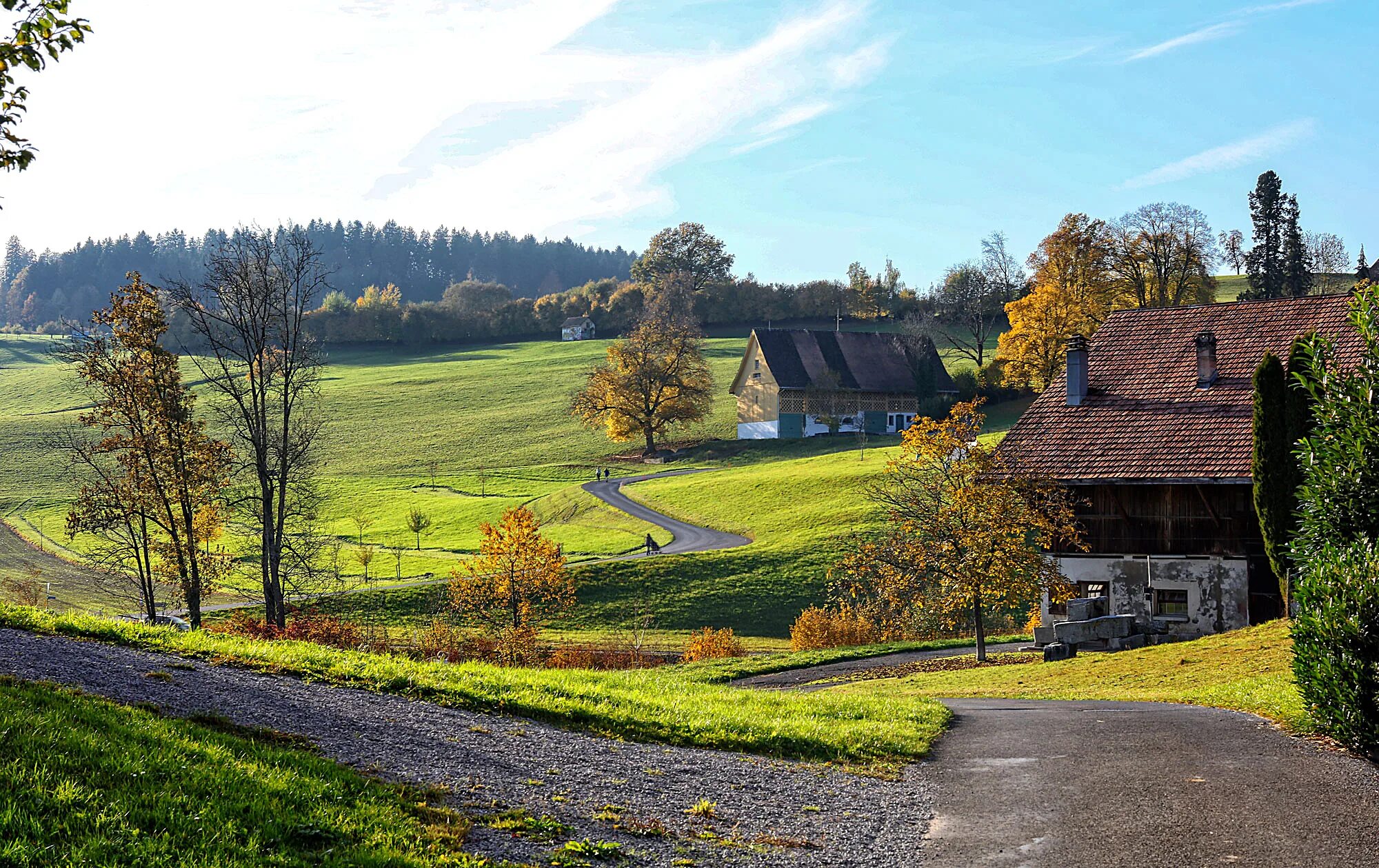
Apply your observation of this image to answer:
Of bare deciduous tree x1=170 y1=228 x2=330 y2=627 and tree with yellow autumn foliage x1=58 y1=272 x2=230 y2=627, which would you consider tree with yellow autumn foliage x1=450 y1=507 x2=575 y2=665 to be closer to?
bare deciduous tree x1=170 y1=228 x2=330 y2=627

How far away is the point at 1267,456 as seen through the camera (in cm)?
2683

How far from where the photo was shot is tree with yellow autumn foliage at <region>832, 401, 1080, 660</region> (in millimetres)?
28641

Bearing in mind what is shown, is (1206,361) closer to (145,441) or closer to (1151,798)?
(1151,798)

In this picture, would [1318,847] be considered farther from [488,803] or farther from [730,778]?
[488,803]

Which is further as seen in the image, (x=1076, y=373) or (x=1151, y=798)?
(x=1076, y=373)

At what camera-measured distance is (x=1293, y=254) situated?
3533 inches

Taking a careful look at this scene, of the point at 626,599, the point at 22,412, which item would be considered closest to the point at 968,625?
the point at 626,599

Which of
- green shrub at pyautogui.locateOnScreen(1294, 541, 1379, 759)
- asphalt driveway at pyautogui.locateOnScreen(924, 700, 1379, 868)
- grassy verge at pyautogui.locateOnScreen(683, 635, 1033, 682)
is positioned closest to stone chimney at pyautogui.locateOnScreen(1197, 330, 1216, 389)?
grassy verge at pyautogui.locateOnScreen(683, 635, 1033, 682)

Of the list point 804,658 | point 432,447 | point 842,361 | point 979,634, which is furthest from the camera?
point 842,361

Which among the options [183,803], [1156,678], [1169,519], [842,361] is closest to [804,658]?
[1156,678]

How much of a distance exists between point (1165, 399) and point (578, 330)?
4741 inches

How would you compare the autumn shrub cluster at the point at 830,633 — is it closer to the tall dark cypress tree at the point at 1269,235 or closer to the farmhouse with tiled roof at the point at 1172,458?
the farmhouse with tiled roof at the point at 1172,458

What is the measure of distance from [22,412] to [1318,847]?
411ft

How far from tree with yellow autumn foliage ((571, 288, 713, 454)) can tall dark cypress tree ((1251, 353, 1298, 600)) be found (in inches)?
2407
